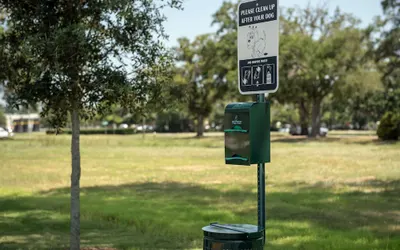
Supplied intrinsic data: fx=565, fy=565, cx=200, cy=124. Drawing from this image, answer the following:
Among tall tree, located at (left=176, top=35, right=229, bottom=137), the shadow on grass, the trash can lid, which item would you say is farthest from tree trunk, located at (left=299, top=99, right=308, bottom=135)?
the trash can lid

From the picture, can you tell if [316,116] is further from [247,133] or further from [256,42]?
[247,133]

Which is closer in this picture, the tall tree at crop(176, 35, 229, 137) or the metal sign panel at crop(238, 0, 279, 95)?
the metal sign panel at crop(238, 0, 279, 95)

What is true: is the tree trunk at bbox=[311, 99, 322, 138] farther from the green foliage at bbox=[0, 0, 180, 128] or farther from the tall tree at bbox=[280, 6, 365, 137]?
the green foliage at bbox=[0, 0, 180, 128]

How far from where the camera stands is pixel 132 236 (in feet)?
32.8

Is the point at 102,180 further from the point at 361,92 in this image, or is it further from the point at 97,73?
the point at 361,92

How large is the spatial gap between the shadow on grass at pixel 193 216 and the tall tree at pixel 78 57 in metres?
2.46

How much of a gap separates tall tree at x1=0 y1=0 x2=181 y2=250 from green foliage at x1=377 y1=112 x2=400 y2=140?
138 ft

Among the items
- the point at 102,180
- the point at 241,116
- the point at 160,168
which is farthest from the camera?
the point at 160,168

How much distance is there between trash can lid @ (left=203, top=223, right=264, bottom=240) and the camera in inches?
184

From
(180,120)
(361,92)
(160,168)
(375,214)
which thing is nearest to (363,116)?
(180,120)

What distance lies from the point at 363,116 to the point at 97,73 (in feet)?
330

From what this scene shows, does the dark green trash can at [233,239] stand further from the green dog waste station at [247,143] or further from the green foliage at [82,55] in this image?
the green foliage at [82,55]

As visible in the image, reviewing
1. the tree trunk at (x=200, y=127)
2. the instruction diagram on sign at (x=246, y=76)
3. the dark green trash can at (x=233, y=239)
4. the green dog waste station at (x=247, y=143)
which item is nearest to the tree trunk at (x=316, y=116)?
the tree trunk at (x=200, y=127)

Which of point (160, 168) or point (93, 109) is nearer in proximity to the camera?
point (93, 109)
